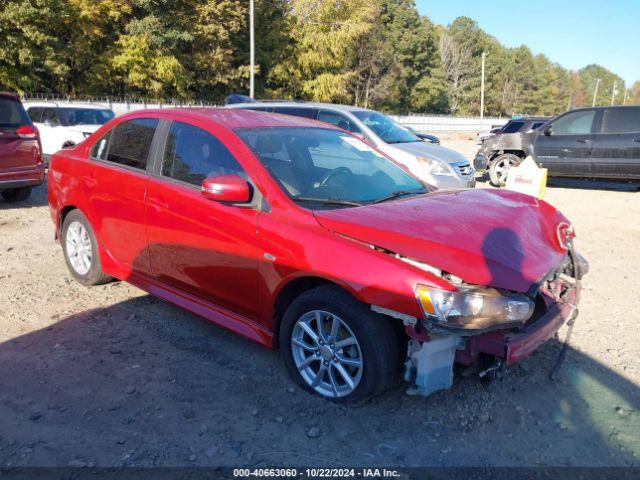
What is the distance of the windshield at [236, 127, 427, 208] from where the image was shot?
3.69 metres

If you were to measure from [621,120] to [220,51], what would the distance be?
32041 millimetres

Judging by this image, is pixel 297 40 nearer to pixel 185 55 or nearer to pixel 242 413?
pixel 185 55

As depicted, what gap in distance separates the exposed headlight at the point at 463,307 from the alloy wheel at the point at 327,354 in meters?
0.50

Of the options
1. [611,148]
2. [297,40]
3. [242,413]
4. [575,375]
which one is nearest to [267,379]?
[242,413]

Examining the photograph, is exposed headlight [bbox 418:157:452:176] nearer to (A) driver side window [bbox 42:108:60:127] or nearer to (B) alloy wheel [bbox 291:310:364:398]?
(B) alloy wheel [bbox 291:310:364:398]

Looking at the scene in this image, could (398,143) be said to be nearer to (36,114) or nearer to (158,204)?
(158,204)

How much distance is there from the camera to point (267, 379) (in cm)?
362

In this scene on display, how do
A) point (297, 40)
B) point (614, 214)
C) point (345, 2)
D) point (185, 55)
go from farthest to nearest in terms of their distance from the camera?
point (345, 2), point (297, 40), point (185, 55), point (614, 214)

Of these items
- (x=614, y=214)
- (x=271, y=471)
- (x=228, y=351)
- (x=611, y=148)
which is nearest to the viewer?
(x=271, y=471)

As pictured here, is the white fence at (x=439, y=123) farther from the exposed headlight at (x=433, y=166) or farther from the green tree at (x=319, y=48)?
the exposed headlight at (x=433, y=166)

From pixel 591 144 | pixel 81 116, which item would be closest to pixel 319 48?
pixel 81 116

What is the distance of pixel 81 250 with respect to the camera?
204 inches

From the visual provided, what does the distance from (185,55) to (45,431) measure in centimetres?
3886

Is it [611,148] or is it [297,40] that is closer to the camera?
[611,148]
